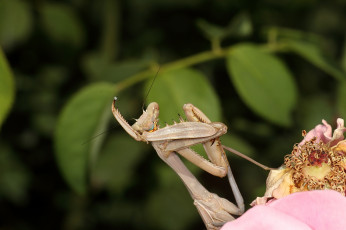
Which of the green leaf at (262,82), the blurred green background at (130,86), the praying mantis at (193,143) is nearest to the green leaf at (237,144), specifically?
the blurred green background at (130,86)

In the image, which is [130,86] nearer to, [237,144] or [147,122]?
[237,144]

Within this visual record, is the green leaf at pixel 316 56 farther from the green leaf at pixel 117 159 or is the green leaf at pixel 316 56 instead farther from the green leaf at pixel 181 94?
the green leaf at pixel 117 159

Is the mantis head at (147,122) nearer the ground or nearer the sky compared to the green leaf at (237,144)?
nearer the sky

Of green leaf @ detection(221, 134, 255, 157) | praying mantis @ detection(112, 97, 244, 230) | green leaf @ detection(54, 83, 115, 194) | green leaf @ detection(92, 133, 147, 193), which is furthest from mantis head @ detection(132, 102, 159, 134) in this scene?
green leaf @ detection(92, 133, 147, 193)

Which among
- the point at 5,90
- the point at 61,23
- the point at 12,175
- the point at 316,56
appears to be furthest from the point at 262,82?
the point at 12,175

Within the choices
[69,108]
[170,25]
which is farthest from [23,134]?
[69,108]

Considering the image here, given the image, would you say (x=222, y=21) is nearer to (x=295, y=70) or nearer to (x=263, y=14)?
(x=263, y=14)

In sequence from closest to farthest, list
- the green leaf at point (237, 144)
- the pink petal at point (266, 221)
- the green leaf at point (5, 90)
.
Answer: the pink petal at point (266, 221) < the green leaf at point (5, 90) < the green leaf at point (237, 144)
